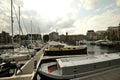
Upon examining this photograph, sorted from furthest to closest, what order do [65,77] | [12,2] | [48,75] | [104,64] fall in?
[12,2] < [104,64] < [48,75] < [65,77]

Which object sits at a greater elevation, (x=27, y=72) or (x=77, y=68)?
(x=77, y=68)

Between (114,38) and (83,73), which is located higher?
(114,38)

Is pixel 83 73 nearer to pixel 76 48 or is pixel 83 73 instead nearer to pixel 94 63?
pixel 94 63

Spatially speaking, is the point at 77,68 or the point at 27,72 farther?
the point at 27,72

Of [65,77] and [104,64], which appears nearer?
[65,77]

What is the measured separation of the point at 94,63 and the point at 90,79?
4047mm

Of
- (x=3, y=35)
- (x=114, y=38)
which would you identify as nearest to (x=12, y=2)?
(x=3, y=35)

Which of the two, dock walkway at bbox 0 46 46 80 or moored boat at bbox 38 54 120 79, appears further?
moored boat at bbox 38 54 120 79

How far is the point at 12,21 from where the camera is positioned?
23859 mm

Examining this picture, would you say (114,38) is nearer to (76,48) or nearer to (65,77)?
(76,48)

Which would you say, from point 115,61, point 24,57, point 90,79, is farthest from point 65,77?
point 24,57

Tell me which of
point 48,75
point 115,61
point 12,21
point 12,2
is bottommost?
point 48,75

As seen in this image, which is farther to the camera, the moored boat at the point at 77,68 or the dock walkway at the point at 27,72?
the moored boat at the point at 77,68

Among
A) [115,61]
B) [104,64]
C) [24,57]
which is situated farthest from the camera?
[24,57]
